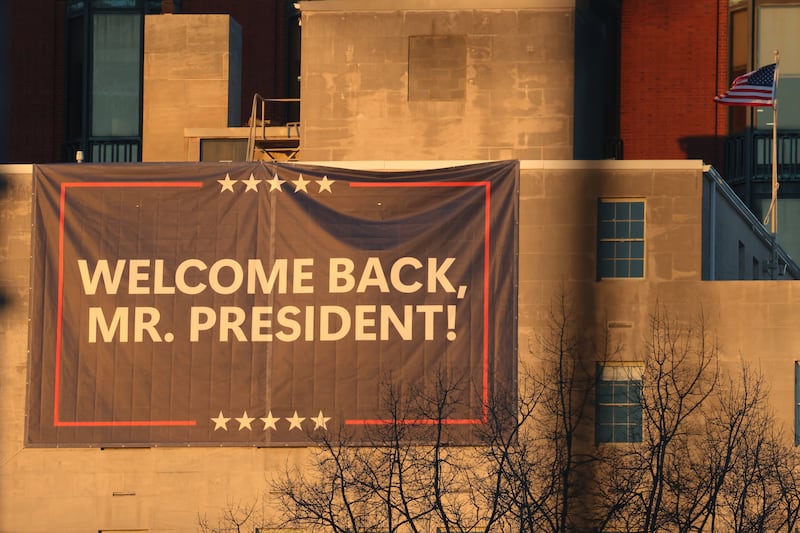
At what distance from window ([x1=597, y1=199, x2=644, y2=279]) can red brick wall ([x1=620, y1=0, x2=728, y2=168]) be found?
62.2ft

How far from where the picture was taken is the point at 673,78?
226 ft

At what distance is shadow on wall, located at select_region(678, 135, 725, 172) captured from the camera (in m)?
67.8

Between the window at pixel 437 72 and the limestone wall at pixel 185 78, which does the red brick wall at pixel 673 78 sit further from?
the limestone wall at pixel 185 78

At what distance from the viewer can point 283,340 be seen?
5003cm

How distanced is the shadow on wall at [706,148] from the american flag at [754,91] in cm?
1205

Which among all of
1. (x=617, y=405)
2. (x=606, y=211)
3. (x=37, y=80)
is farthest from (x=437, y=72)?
(x=37, y=80)

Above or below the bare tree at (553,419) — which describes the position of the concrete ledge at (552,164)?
above

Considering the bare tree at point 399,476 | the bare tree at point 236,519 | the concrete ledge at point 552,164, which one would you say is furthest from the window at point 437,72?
the bare tree at point 236,519

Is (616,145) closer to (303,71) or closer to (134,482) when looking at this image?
(303,71)

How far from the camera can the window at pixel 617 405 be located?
160ft

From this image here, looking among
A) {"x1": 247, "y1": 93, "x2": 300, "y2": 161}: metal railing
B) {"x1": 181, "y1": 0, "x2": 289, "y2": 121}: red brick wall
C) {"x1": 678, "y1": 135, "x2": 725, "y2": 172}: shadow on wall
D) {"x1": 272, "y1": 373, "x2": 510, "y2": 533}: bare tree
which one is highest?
{"x1": 181, "y1": 0, "x2": 289, "y2": 121}: red brick wall

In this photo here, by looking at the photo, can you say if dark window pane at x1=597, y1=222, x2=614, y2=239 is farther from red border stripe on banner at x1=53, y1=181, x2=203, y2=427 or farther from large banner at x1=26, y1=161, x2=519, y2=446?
red border stripe on banner at x1=53, y1=181, x2=203, y2=427

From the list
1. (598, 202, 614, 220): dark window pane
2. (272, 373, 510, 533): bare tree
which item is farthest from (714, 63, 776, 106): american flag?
(272, 373, 510, 533): bare tree

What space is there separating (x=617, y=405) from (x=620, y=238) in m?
4.26
